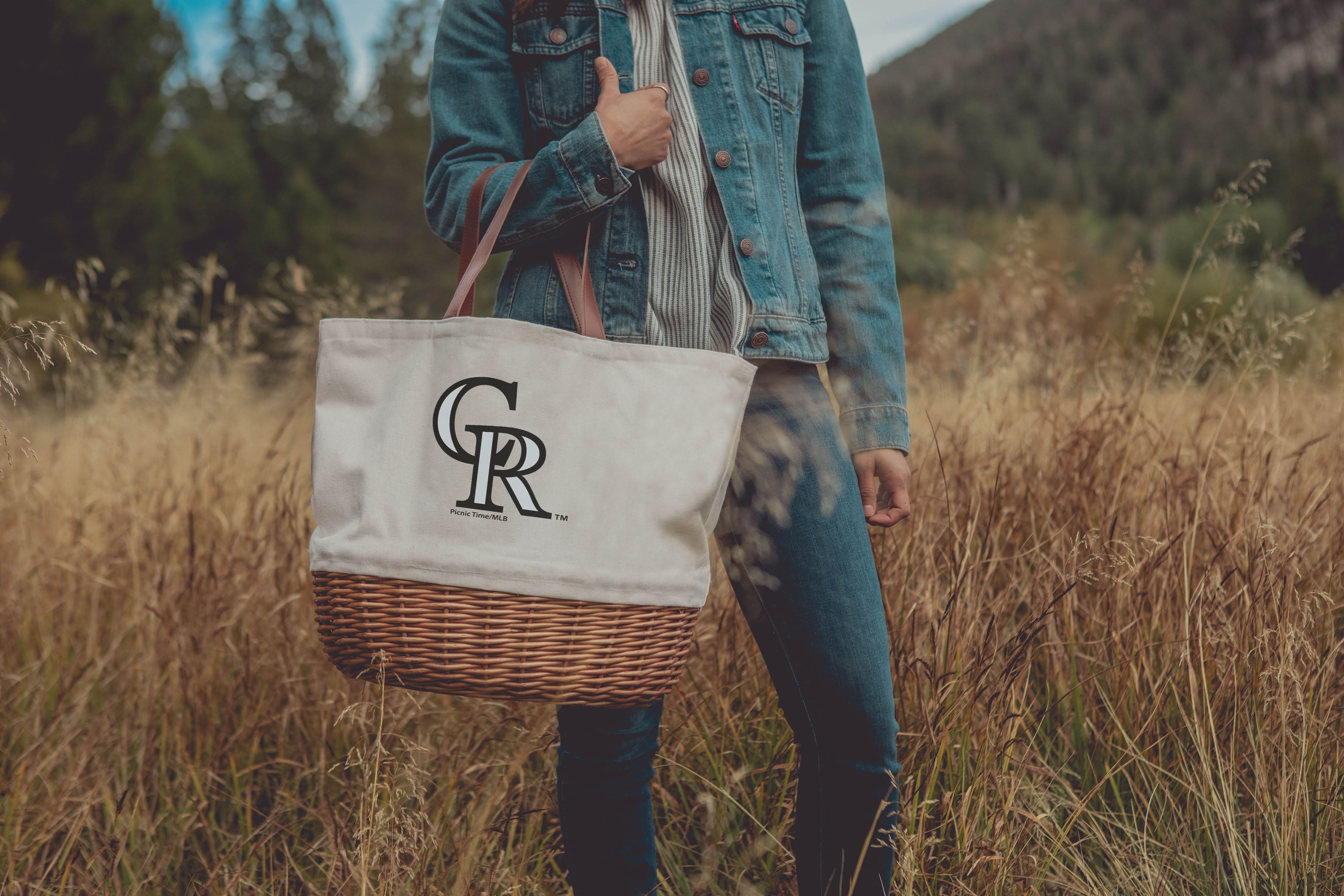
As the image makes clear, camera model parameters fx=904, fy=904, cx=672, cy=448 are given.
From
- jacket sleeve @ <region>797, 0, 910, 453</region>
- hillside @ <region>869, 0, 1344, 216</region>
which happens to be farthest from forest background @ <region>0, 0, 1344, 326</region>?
jacket sleeve @ <region>797, 0, 910, 453</region>

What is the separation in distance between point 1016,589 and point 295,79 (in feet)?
136

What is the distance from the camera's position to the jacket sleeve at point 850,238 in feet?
4.22

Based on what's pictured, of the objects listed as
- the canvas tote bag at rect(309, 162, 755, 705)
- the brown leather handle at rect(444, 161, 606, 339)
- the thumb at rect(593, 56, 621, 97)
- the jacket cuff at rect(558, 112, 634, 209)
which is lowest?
the canvas tote bag at rect(309, 162, 755, 705)

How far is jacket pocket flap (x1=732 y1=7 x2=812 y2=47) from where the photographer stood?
4.09ft

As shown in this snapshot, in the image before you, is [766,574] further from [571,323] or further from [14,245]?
[14,245]

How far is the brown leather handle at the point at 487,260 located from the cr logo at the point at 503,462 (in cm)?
13

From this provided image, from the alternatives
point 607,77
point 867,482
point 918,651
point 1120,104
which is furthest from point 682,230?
point 1120,104

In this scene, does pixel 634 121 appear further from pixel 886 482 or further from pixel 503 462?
pixel 886 482

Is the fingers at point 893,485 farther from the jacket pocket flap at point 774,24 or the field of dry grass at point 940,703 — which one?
the jacket pocket flap at point 774,24

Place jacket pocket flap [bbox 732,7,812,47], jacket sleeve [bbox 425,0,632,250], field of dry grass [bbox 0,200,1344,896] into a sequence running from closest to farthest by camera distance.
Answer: jacket sleeve [bbox 425,0,632,250]
jacket pocket flap [bbox 732,7,812,47]
field of dry grass [bbox 0,200,1344,896]

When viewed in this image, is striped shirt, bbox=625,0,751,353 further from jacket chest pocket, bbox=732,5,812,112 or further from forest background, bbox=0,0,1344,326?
forest background, bbox=0,0,1344,326

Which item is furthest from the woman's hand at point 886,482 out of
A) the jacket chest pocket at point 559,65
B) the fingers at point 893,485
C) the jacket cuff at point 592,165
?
the jacket chest pocket at point 559,65

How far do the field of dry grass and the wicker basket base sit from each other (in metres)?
0.21

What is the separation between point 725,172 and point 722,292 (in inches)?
6.3
